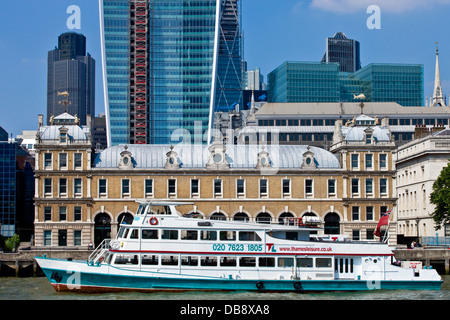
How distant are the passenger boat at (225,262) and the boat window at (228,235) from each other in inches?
2.7

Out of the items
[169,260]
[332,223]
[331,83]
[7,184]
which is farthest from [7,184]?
A: [331,83]

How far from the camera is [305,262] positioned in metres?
45.7

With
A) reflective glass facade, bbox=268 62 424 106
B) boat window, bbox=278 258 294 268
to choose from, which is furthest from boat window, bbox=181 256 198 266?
reflective glass facade, bbox=268 62 424 106

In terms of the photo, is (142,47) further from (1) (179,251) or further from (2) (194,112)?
(1) (179,251)

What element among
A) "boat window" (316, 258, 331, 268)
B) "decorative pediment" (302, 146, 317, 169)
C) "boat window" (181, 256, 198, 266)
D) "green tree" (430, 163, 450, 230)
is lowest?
"boat window" (316, 258, 331, 268)

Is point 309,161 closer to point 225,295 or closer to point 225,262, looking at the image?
point 225,262

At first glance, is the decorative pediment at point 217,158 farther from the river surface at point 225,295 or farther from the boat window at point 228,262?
the river surface at point 225,295

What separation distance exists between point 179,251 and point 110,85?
13967 centimetres

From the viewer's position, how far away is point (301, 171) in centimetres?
7212

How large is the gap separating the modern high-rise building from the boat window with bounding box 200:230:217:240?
132882mm

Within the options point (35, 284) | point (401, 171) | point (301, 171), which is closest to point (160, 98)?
point (401, 171)

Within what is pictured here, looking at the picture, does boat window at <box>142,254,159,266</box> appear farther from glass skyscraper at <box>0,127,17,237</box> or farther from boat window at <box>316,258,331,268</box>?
glass skyscraper at <box>0,127,17,237</box>

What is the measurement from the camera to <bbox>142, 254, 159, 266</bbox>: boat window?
1743 inches

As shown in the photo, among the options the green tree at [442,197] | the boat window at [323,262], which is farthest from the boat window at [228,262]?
the green tree at [442,197]
